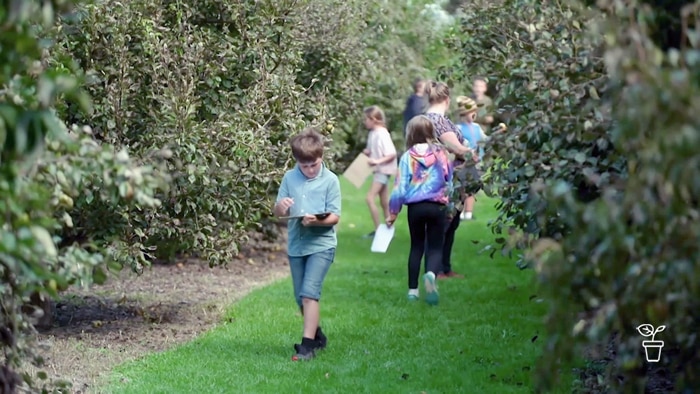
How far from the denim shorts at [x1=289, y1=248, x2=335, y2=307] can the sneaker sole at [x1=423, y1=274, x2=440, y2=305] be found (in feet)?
6.03

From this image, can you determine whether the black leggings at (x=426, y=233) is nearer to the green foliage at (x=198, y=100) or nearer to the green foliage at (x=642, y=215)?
the green foliage at (x=198, y=100)

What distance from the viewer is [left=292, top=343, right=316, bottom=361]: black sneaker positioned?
7.27m

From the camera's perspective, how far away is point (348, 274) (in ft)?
38.0

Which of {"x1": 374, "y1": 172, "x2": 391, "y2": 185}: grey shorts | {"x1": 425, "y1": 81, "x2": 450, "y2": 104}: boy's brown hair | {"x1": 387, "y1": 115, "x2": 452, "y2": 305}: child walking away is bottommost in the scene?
{"x1": 374, "y1": 172, "x2": 391, "y2": 185}: grey shorts

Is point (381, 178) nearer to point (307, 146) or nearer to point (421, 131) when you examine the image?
point (421, 131)

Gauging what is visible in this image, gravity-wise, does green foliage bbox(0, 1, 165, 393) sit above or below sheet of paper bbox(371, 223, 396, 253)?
above

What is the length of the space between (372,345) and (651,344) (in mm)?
3341

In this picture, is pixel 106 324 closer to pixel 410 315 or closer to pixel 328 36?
pixel 410 315

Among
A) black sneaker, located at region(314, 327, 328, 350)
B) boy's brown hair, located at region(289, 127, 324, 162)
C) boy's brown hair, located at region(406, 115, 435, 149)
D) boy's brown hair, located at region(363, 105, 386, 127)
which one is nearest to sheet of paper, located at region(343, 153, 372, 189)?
boy's brown hair, located at region(363, 105, 386, 127)

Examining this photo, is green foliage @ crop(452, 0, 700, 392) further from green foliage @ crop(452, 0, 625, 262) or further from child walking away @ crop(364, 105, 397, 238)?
child walking away @ crop(364, 105, 397, 238)

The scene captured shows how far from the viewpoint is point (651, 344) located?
15.2 feet

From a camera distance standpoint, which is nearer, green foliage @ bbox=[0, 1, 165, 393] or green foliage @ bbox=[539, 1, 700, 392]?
green foliage @ bbox=[539, 1, 700, 392]

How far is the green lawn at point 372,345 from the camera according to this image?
6.57 meters

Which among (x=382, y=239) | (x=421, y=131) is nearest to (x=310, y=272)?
(x=382, y=239)
